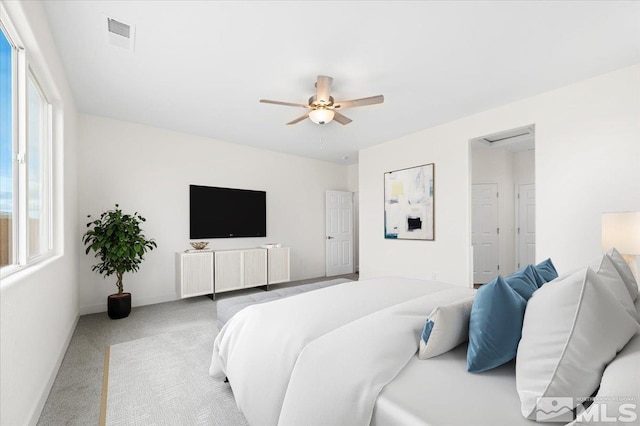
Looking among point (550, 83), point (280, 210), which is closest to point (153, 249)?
point (280, 210)

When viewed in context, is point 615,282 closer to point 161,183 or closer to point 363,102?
point 363,102

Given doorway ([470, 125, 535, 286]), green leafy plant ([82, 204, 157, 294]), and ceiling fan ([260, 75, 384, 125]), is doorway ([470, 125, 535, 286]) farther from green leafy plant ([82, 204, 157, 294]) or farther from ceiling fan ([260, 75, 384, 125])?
green leafy plant ([82, 204, 157, 294])

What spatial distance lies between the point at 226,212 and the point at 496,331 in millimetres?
4535

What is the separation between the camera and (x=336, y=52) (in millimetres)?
2412

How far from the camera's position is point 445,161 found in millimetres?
4176

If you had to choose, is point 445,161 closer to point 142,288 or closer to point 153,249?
point 153,249

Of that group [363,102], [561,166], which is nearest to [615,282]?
[363,102]

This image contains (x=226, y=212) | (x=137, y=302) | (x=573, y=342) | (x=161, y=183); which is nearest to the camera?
(x=573, y=342)

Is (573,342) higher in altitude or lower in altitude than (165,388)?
higher

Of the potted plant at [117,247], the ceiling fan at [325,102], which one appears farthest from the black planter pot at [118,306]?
the ceiling fan at [325,102]

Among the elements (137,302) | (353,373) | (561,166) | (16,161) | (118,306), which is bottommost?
(137,302)

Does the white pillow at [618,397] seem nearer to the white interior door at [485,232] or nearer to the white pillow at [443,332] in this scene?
the white pillow at [443,332]

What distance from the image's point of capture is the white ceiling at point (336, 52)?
1971mm

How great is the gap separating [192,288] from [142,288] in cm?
71
